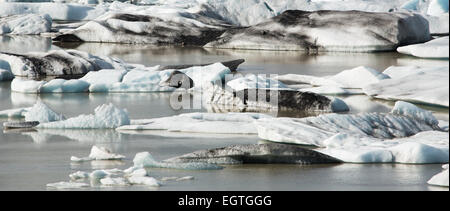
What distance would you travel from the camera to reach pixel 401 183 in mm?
4789

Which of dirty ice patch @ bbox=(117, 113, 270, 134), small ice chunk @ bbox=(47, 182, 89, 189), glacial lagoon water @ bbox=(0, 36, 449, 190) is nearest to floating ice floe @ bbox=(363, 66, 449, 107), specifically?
glacial lagoon water @ bbox=(0, 36, 449, 190)

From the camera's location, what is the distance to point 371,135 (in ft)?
20.6

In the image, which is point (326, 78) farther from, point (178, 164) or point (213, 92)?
point (178, 164)

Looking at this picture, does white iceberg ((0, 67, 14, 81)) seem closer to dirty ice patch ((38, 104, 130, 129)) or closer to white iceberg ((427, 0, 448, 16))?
dirty ice patch ((38, 104, 130, 129))

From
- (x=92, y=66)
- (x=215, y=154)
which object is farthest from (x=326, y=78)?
(x=215, y=154)

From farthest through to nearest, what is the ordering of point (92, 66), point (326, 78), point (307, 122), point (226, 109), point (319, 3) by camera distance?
1. point (319, 3)
2. point (92, 66)
3. point (326, 78)
4. point (226, 109)
5. point (307, 122)

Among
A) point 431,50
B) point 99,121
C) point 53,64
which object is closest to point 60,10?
point 431,50

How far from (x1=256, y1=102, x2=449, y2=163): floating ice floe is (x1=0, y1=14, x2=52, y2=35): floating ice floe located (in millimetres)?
15539

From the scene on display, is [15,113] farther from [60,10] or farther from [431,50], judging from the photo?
[60,10]

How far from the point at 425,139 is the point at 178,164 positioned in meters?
1.79

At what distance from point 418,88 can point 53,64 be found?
487cm

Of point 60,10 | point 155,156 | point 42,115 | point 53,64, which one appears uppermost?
point 60,10

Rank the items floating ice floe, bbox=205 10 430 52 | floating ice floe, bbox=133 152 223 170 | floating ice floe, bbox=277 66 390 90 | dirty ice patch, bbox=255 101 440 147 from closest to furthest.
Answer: floating ice floe, bbox=133 152 223 170 < dirty ice patch, bbox=255 101 440 147 < floating ice floe, bbox=277 66 390 90 < floating ice floe, bbox=205 10 430 52

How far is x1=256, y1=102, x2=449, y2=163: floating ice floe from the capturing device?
5449mm
